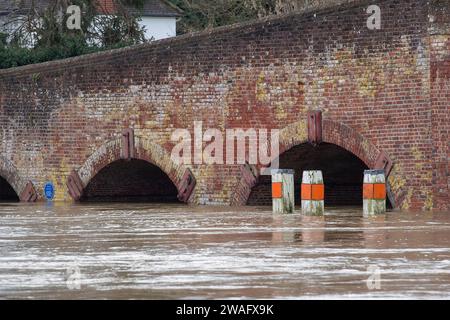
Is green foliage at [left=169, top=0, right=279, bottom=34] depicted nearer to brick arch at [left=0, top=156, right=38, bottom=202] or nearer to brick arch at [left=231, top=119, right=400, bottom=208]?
brick arch at [left=0, top=156, right=38, bottom=202]

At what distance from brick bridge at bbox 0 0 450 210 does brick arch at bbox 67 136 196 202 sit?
3 centimetres

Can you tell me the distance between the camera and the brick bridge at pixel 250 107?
71.5 ft

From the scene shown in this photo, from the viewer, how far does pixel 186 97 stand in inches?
1014

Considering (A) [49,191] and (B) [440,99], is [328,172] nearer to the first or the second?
(B) [440,99]

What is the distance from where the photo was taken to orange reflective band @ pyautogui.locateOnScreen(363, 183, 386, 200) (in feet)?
66.0

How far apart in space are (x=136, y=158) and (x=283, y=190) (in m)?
6.35

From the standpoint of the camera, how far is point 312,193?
66.9 feet

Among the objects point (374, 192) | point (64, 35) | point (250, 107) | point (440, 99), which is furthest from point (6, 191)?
point (374, 192)

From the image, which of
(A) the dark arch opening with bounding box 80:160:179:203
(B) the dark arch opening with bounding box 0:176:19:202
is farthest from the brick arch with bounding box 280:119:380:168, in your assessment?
(B) the dark arch opening with bounding box 0:176:19:202

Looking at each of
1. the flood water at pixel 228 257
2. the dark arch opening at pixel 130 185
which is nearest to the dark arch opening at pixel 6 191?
the dark arch opening at pixel 130 185

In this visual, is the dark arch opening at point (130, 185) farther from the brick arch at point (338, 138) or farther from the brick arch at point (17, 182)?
the brick arch at point (338, 138)

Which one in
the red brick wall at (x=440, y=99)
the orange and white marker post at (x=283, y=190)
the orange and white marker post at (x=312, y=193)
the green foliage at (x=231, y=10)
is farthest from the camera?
the green foliage at (x=231, y=10)

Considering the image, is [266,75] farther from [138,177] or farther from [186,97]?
[138,177]

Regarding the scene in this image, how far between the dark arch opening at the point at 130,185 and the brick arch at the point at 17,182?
1.51m
